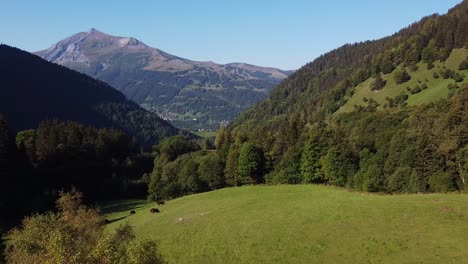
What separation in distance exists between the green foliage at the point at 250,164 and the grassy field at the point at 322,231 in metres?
34.6

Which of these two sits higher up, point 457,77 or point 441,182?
point 457,77

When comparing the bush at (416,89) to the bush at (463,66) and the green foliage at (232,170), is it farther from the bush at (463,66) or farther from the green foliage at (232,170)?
the green foliage at (232,170)

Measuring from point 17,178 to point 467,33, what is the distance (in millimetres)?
199376

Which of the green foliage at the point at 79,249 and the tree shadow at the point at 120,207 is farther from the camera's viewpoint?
the tree shadow at the point at 120,207

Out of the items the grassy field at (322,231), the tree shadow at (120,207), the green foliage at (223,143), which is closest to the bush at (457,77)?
the green foliage at (223,143)

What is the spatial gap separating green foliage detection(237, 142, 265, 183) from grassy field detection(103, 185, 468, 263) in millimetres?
34638

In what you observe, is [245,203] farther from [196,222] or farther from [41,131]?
[41,131]

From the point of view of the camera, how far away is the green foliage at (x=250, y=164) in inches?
4033

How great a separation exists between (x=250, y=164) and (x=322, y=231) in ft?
186

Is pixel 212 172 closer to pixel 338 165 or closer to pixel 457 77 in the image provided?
pixel 338 165

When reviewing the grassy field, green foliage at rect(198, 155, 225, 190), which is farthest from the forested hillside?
the grassy field

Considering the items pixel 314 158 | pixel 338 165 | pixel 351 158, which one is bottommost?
A: pixel 338 165

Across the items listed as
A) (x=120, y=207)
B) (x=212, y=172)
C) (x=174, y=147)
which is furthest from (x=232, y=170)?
(x=174, y=147)

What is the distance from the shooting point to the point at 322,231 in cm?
4584
